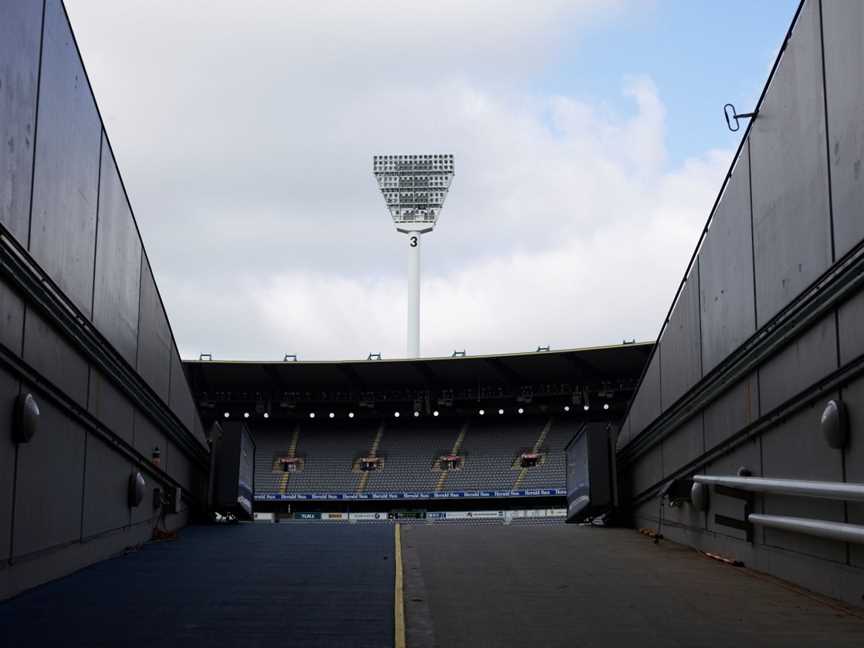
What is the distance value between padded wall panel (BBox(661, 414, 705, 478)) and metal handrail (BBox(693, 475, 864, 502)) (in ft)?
6.88

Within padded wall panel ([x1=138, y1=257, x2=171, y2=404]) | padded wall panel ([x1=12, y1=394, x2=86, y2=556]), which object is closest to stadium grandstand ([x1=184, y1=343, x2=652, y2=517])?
padded wall panel ([x1=138, y1=257, x2=171, y2=404])

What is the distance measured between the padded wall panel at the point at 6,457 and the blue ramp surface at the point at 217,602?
1.76 ft

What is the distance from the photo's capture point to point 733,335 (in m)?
10.8

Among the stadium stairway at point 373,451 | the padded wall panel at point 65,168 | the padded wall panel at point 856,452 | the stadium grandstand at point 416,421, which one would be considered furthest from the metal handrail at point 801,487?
the stadium stairway at point 373,451

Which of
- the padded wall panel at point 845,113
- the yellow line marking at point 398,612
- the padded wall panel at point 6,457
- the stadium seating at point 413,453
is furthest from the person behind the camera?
the stadium seating at point 413,453

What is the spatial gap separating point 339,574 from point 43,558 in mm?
2578

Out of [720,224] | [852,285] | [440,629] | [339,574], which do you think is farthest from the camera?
[720,224]

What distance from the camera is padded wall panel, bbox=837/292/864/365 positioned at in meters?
7.04

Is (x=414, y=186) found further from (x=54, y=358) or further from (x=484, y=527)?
(x=54, y=358)

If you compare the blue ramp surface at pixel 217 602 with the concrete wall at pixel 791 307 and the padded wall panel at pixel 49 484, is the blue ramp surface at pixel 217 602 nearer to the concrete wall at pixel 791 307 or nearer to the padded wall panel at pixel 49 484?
the padded wall panel at pixel 49 484

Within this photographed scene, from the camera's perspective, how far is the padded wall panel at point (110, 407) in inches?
417

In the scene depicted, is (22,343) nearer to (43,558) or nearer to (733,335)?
(43,558)

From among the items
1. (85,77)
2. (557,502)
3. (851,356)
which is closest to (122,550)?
(85,77)

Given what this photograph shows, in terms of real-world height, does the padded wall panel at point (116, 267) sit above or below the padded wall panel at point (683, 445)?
above
